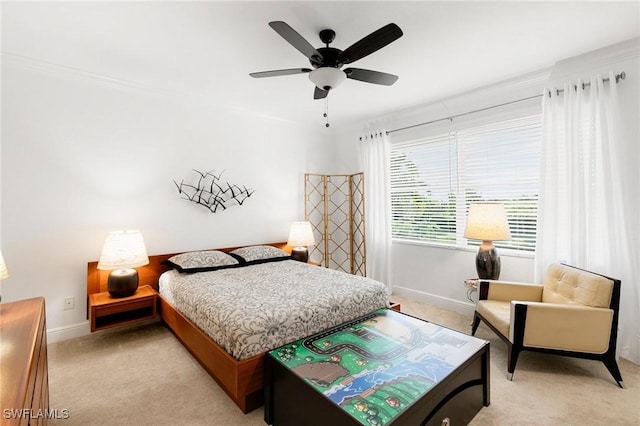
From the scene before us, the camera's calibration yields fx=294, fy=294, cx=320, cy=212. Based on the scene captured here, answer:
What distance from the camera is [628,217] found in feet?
8.17

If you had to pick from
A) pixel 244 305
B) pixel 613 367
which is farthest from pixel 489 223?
pixel 244 305

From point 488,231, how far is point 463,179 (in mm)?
944

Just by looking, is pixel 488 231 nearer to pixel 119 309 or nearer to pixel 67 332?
pixel 119 309

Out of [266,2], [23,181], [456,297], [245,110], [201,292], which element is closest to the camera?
[266,2]

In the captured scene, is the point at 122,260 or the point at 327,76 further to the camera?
the point at 122,260

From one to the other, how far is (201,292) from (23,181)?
6.48 ft

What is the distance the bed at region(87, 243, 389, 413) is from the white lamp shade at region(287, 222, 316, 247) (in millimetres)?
588

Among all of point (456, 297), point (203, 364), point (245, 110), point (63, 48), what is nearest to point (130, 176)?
point (63, 48)

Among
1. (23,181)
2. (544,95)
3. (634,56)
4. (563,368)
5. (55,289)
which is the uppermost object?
(634,56)

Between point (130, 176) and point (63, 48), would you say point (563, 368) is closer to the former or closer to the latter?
point (130, 176)

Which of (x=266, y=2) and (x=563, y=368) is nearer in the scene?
(x=266, y=2)

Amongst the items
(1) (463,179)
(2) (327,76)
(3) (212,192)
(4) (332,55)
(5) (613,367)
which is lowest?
(5) (613,367)

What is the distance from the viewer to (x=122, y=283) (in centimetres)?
281

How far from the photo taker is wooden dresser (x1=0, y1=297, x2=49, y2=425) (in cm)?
86
